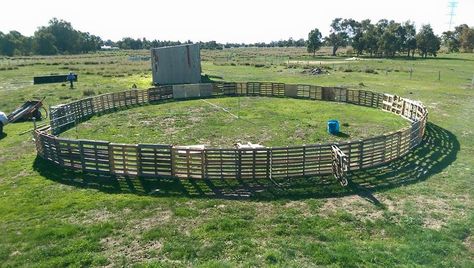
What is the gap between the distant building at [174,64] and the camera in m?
40.2

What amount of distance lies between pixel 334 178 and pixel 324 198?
2016 millimetres

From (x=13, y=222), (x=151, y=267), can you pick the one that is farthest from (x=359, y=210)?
(x=13, y=222)

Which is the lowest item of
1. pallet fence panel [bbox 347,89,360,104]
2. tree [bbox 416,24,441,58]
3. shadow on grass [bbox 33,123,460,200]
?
shadow on grass [bbox 33,123,460,200]

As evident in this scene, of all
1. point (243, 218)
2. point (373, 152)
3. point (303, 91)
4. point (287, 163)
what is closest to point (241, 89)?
point (303, 91)

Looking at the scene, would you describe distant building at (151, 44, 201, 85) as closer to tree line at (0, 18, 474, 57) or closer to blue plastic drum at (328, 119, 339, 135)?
blue plastic drum at (328, 119, 339, 135)

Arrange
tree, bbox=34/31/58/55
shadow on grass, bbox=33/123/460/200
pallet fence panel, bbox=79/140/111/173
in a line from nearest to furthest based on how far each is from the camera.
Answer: shadow on grass, bbox=33/123/460/200 → pallet fence panel, bbox=79/140/111/173 → tree, bbox=34/31/58/55

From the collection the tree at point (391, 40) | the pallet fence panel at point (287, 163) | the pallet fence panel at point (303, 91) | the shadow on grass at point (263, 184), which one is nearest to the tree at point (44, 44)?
the tree at point (391, 40)

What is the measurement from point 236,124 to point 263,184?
9954 millimetres

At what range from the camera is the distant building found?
132ft

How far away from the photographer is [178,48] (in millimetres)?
40469

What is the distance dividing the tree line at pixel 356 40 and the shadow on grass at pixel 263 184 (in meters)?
71.3

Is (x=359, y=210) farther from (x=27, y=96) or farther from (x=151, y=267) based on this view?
(x=27, y=96)

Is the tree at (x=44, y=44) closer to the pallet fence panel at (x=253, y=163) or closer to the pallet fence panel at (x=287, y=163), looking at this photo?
the pallet fence panel at (x=253, y=163)

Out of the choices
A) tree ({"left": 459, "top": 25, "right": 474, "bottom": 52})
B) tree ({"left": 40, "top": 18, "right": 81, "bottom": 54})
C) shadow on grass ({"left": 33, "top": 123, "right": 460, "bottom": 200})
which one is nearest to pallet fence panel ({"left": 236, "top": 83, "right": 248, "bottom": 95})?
shadow on grass ({"left": 33, "top": 123, "right": 460, "bottom": 200})
